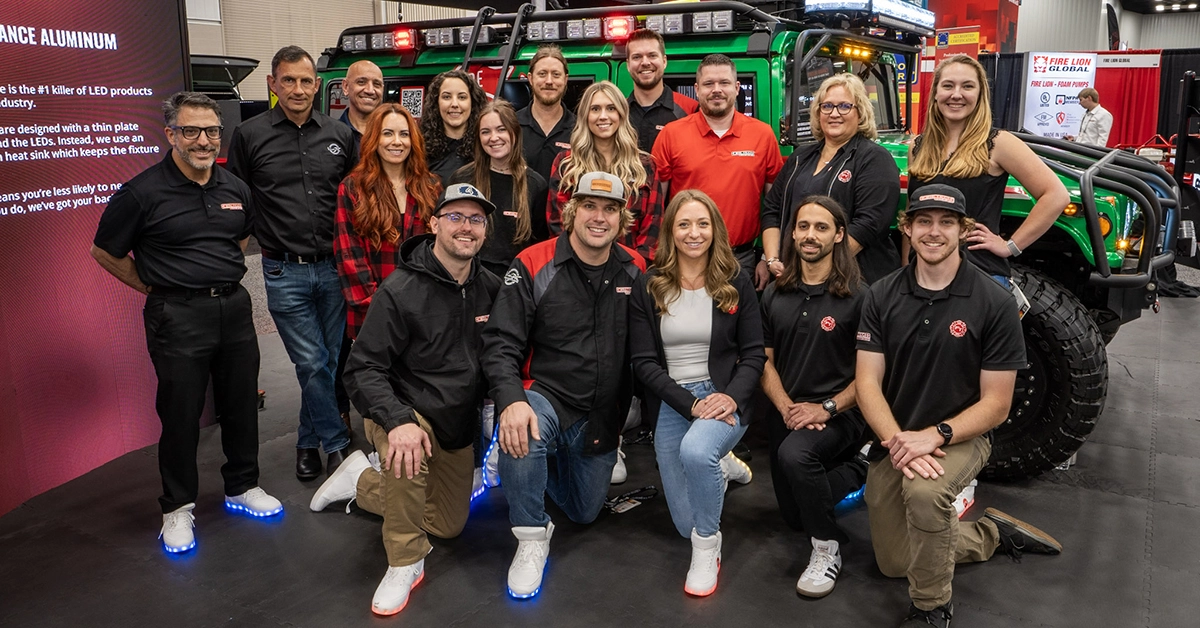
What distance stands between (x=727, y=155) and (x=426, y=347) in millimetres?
1670

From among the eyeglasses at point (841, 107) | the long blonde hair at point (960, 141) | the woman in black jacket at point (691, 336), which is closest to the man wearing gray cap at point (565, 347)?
the woman in black jacket at point (691, 336)

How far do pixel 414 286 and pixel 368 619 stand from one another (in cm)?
118

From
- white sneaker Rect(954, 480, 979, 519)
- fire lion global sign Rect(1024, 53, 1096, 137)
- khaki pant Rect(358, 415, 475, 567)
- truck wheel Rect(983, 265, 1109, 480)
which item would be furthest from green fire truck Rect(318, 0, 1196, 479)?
fire lion global sign Rect(1024, 53, 1096, 137)

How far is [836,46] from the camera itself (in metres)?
4.75

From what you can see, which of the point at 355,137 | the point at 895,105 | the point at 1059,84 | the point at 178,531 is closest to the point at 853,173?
the point at 895,105

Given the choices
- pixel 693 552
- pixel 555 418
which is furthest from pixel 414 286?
pixel 693 552

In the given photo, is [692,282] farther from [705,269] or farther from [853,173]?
[853,173]

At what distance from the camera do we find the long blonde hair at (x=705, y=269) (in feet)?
11.0

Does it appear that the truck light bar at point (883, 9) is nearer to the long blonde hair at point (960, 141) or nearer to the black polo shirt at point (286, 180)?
the long blonde hair at point (960, 141)

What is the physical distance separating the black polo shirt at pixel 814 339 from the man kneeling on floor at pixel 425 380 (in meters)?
1.15

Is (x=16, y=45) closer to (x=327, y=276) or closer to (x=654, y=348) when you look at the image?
(x=327, y=276)

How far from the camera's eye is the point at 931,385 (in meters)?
2.98

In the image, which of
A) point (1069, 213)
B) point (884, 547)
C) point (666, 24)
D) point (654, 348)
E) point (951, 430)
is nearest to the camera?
point (951, 430)

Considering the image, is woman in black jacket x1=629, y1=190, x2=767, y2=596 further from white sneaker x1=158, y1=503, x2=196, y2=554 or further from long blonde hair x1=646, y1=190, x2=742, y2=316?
white sneaker x1=158, y1=503, x2=196, y2=554
